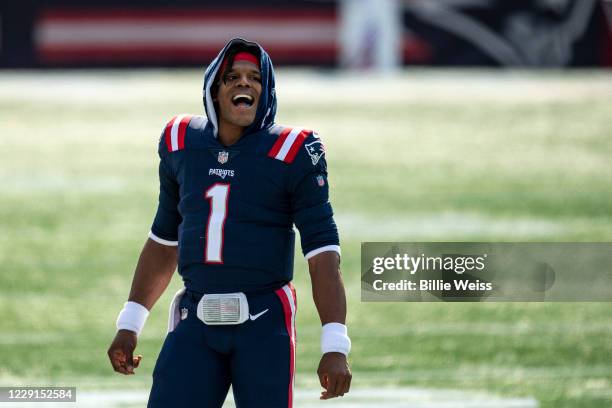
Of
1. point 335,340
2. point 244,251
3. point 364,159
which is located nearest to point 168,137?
point 244,251

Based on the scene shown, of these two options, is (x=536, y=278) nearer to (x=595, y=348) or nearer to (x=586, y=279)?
(x=586, y=279)

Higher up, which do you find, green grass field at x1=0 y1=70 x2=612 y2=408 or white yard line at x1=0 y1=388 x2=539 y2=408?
green grass field at x1=0 y1=70 x2=612 y2=408

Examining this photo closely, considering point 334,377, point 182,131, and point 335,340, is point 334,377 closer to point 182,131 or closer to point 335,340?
point 335,340

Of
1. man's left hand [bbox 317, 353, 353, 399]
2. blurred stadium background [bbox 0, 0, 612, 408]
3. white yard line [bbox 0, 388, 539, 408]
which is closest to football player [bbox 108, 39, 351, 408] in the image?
man's left hand [bbox 317, 353, 353, 399]

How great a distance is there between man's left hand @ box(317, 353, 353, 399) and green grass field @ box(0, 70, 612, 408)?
10.6 feet

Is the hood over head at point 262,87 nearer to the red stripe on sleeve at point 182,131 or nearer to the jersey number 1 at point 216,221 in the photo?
the red stripe on sleeve at point 182,131

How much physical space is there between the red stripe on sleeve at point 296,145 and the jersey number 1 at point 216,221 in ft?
0.72

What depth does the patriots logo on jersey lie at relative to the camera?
437cm

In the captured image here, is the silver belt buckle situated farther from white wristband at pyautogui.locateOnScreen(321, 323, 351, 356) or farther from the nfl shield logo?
the nfl shield logo

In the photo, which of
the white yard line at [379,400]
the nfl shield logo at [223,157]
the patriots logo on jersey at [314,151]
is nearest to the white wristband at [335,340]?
the patriots logo on jersey at [314,151]

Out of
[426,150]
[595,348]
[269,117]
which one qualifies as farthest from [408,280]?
[426,150]

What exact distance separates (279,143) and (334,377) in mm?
803

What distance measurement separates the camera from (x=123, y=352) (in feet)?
14.8

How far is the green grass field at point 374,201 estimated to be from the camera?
8.16 metres
